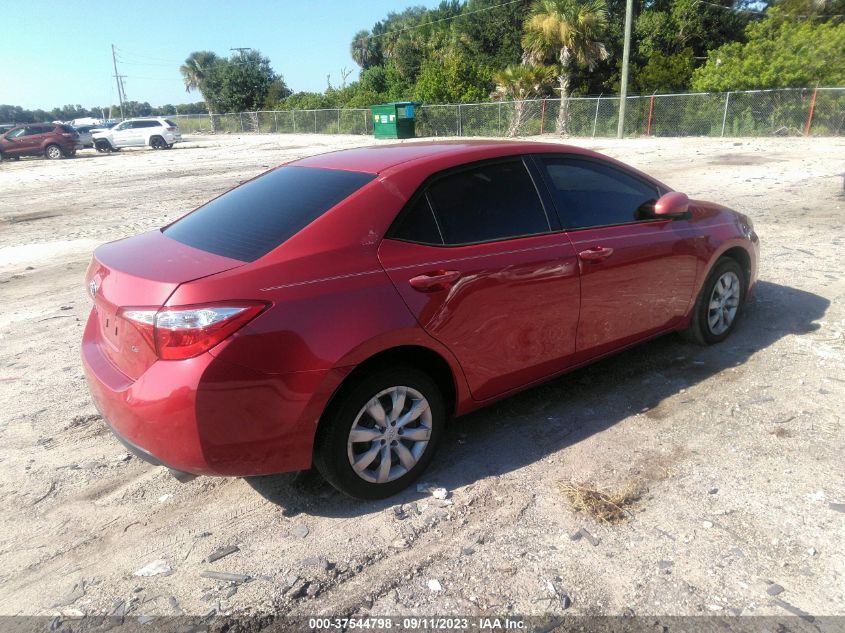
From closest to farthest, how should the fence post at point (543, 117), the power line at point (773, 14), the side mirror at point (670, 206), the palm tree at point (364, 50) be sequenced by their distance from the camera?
the side mirror at point (670, 206) < the fence post at point (543, 117) < the power line at point (773, 14) < the palm tree at point (364, 50)

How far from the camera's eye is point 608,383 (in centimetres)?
450

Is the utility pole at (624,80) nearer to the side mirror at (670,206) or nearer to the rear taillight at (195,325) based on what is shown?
the side mirror at (670,206)

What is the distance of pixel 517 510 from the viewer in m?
3.14

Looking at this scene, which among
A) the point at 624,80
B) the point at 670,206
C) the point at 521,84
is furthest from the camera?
the point at 521,84

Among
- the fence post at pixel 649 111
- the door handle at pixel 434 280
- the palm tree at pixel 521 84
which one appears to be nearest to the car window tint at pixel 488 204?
the door handle at pixel 434 280

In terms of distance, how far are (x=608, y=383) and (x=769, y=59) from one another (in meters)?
27.2

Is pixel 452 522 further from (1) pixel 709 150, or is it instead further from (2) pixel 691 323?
(1) pixel 709 150

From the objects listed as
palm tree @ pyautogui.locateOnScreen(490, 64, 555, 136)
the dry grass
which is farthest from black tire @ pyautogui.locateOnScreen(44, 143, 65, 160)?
the dry grass

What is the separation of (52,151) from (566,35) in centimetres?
2538

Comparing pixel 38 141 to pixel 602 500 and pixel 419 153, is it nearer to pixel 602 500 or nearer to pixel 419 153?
pixel 419 153

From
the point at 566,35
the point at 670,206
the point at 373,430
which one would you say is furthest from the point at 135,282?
the point at 566,35

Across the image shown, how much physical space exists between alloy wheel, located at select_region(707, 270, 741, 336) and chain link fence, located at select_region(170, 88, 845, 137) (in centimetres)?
2313

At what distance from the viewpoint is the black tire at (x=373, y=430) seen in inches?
117

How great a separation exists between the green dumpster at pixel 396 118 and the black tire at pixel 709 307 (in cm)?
2902
